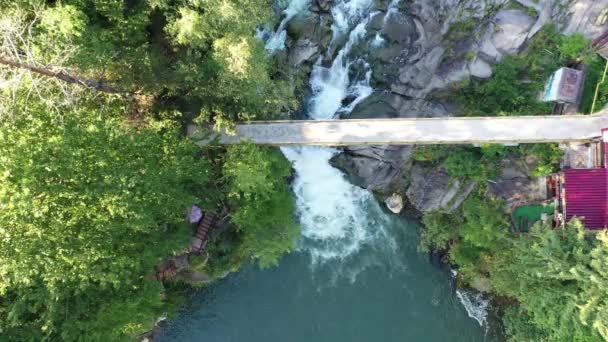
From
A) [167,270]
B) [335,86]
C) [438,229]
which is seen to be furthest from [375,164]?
[167,270]

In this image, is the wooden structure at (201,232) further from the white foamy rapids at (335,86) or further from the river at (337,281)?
the white foamy rapids at (335,86)

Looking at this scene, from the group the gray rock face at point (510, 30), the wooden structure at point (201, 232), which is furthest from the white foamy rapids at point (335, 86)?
the wooden structure at point (201, 232)

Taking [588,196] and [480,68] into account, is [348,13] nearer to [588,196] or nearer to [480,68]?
[480,68]

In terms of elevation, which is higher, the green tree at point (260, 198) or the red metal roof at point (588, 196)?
the red metal roof at point (588, 196)

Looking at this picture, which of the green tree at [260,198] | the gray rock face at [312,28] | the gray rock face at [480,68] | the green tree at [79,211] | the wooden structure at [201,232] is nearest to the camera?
the green tree at [79,211]

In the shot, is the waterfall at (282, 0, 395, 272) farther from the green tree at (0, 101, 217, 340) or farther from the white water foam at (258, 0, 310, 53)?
the green tree at (0, 101, 217, 340)

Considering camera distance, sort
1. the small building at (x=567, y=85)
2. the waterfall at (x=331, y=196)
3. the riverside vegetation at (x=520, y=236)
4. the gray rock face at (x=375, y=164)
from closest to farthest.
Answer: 1. the riverside vegetation at (x=520, y=236)
2. the small building at (x=567, y=85)
3. the gray rock face at (x=375, y=164)
4. the waterfall at (x=331, y=196)

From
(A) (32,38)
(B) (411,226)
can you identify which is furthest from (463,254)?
(A) (32,38)
